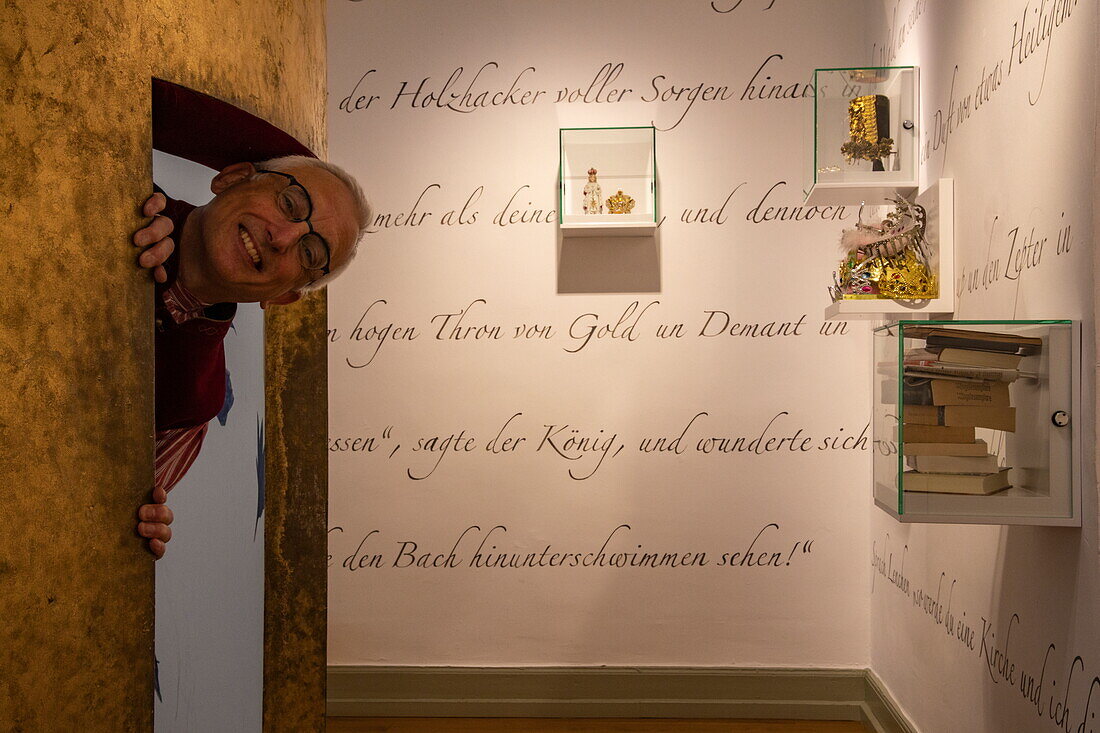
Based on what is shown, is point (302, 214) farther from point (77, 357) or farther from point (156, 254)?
point (77, 357)

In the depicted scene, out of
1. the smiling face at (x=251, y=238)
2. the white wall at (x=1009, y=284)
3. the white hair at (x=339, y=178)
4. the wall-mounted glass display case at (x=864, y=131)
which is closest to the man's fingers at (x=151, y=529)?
the smiling face at (x=251, y=238)

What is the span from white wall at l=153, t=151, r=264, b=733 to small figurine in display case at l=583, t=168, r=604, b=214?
1.45m

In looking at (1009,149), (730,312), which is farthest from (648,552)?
(1009,149)

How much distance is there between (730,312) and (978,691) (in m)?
1.42

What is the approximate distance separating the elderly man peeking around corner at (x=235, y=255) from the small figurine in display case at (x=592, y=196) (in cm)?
160

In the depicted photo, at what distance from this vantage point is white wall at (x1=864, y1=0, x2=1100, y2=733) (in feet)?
4.94

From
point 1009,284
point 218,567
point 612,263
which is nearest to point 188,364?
point 218,567

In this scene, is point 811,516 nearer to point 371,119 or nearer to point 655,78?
point 655,78

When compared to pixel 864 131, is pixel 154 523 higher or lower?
lower

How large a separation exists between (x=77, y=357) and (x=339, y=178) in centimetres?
55

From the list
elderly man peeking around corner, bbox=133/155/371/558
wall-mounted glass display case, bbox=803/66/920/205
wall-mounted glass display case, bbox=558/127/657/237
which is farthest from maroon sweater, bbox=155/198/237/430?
wall-mounted glass display case, bbox=558/127/657/237

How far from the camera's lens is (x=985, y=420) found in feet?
5.09

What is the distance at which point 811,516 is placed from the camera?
299 centimetres

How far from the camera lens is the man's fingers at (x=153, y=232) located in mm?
1034
